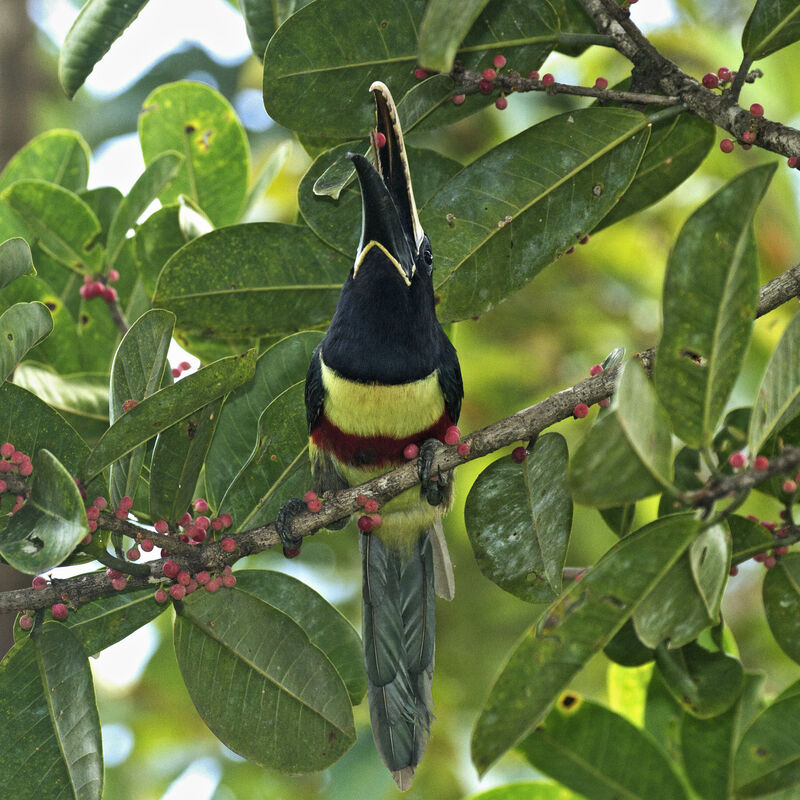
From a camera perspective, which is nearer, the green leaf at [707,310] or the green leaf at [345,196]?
the green leaf at [707,310]

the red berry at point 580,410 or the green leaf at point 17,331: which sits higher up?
the green leaf at point 17,331

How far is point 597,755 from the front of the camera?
2.39 metres

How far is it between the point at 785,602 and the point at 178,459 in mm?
1346

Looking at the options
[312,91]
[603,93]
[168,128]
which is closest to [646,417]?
[603,93]

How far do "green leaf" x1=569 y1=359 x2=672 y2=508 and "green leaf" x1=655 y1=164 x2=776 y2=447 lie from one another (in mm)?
132

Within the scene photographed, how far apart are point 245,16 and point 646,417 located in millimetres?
1679

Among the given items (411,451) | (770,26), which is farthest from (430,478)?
(770,26)

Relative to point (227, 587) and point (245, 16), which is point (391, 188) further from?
point (227, 587)

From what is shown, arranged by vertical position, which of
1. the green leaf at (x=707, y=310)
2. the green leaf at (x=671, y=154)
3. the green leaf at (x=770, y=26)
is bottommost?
the green leaf at (x=707, y=310)

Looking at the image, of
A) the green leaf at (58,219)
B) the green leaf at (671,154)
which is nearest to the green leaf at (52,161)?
the green leaf at (58,219)

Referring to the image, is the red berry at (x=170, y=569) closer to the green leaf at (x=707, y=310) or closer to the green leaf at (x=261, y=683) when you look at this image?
the green leaf at (x=261, y=683)

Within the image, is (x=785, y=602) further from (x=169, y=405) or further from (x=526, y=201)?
(x=169, y=405)

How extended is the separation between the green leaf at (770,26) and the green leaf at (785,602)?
1099 mm

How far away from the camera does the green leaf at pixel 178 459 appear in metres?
2.19
